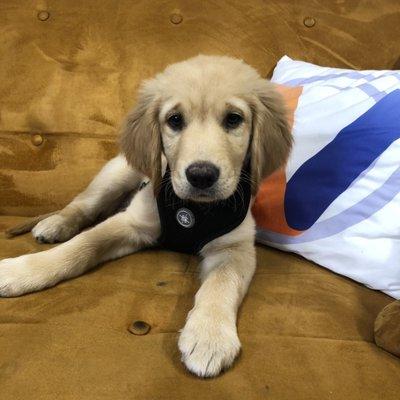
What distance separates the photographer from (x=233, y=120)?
5.33 ft

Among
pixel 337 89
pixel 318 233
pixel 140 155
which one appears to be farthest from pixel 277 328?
pixel 337 89

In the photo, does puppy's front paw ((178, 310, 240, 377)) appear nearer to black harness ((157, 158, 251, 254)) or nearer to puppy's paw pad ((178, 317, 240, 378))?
puppy's paw pad ((178, 317, 240, 378))

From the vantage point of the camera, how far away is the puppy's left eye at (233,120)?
161cm

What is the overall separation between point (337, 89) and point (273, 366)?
4.04ft

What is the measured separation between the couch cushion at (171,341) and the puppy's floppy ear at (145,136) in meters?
0.38

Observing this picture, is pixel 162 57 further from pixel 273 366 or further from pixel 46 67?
pixel 273 366

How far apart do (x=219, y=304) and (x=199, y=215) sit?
0.46m

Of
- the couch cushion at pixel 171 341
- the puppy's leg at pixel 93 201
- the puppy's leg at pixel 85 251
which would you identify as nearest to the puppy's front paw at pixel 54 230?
the puppy's leg at pixel 93 201

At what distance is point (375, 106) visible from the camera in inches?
68.9

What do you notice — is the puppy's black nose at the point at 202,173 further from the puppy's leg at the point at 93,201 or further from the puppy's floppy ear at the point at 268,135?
the puppy's leg at the point at 93,201

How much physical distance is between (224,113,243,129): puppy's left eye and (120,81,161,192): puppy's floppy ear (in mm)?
262

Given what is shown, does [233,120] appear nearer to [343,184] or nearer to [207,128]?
[207,128]

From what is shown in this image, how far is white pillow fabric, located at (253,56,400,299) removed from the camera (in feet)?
5.17

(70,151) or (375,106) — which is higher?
(375,106)
